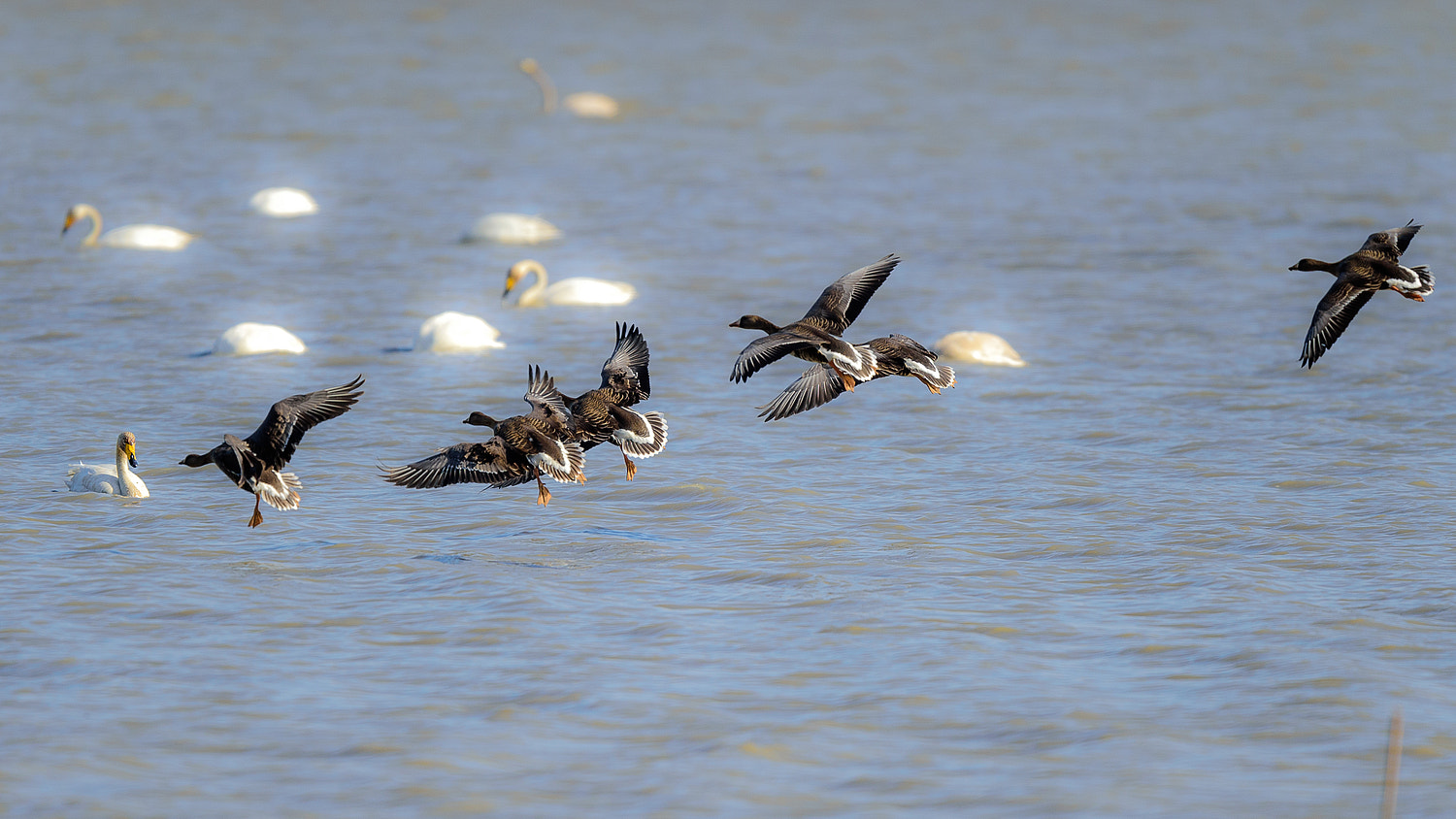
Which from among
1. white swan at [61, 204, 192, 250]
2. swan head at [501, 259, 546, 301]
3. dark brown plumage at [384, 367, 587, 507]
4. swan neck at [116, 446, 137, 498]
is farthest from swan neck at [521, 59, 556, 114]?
dark brown plumage at [384, 367, 587, 507]

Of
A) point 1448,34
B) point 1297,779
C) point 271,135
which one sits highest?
point 1448,34

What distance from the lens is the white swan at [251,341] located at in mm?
20656

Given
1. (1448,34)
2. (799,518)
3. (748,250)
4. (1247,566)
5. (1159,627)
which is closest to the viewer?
(1159,627)

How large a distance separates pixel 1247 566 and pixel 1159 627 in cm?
185

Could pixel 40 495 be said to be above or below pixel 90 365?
below

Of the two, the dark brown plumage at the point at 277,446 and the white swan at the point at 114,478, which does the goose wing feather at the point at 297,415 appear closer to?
the dark brown plumage at the point at 277,446

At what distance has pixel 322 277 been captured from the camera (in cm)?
2578

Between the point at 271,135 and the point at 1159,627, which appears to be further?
the point at 271,135

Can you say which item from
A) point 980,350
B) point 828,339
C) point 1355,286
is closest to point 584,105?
point 980,350

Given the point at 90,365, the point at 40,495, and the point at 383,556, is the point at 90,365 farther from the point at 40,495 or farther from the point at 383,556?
the point at 383,556

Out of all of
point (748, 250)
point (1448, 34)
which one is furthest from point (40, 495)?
point (1448, 34)

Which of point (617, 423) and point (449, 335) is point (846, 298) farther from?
point (449, 335)

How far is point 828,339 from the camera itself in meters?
12.5

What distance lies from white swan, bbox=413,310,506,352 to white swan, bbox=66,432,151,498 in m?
6.26
